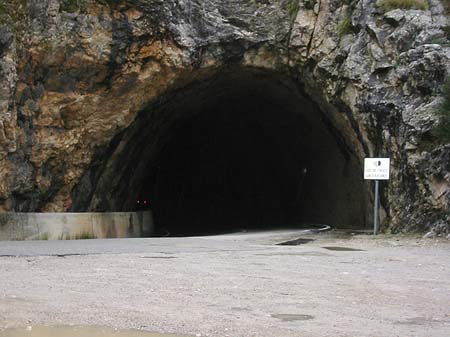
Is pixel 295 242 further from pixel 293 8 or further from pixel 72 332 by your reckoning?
pixel 72 332

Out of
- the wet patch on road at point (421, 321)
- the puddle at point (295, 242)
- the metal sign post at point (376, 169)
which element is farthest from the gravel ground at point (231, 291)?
the metal sign post at point (376, 169)

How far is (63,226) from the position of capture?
20875 mm

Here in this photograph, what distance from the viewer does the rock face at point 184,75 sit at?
2161 cm

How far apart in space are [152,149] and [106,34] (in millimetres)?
7841

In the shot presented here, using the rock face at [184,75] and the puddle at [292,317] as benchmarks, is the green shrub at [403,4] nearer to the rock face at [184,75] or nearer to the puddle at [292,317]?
the rock face at [184,75]

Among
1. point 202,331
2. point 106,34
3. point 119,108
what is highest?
point 106,34

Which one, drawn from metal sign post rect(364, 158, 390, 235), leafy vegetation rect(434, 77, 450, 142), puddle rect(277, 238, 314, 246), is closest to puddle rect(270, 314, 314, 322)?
puddle rect(277, 238, 314, 246)

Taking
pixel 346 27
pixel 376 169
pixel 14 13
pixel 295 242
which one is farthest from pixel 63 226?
pixel 346 27

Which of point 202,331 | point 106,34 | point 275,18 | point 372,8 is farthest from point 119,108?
point 202,331

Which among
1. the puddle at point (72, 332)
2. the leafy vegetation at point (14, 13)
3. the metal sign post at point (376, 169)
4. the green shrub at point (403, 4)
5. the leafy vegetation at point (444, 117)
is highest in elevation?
the green shrub at point (403, 4)

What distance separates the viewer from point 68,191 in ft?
79.3

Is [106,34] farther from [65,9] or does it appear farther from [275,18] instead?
[275,18]

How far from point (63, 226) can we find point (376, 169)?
9851 mm

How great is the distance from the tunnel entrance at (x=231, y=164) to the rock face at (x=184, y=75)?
0.36 metres
